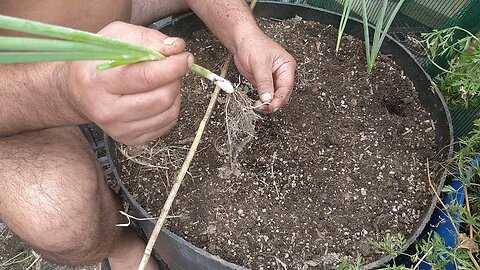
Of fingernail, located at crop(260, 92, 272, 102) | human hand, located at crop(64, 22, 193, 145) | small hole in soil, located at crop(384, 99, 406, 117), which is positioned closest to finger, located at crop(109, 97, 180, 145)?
human hand, located at crop(64, 22, 193, 145)

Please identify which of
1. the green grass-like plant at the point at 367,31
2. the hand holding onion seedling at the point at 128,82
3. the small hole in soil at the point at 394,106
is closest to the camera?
the hand holding onion seedling at the point at 128,82

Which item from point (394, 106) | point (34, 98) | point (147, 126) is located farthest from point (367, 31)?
point (34, 98)

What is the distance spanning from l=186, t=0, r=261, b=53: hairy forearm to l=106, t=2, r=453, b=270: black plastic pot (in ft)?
0.52

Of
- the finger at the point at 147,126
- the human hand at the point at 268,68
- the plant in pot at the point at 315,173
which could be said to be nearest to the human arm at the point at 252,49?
the human hand at the point at 268,68

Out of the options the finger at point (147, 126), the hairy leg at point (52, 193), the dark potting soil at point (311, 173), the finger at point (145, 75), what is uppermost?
the finger at point (145, 75)

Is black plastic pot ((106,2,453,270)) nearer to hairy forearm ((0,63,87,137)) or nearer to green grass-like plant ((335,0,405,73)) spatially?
green grass-like plant ((335,0,405,73))

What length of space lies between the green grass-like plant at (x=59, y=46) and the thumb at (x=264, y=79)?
41 cm

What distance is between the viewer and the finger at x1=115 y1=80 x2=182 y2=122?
0.79 metres

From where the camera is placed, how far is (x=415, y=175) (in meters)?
1.16

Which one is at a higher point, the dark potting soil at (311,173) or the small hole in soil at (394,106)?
the small hole in soil at (394,106)

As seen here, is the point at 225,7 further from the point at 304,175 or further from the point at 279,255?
the point at 279,255

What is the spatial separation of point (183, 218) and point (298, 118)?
0.39 meters

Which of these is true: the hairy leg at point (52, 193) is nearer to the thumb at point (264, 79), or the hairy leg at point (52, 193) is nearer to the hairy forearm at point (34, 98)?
the hairy forearm at point (34, 98)

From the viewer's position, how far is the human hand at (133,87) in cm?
75
